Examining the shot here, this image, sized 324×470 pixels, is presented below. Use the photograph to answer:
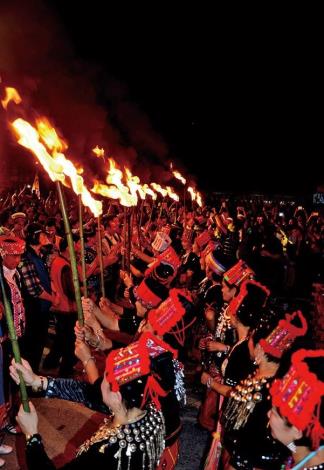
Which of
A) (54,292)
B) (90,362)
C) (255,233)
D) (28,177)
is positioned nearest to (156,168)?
(28,177)

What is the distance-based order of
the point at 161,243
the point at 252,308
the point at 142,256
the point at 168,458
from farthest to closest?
the point at 142,256 → the point at 161,243 → the point at 252,308 → the point at 168,458

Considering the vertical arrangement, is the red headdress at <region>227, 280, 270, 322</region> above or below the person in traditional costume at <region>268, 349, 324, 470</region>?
above

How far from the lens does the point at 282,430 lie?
231 cm

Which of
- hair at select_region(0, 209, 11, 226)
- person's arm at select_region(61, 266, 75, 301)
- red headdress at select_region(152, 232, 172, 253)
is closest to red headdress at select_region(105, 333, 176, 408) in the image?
person's arm at select_region(61, 266, 75, 301)

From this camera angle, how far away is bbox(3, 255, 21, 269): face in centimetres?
521

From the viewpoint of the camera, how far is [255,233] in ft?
43.8

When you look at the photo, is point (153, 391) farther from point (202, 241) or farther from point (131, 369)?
point (202, 241)

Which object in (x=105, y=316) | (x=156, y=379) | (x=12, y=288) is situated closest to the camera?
(x=156, y=379)

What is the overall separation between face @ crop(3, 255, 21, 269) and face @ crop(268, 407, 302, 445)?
12.4 feet

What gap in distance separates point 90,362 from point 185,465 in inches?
90.9

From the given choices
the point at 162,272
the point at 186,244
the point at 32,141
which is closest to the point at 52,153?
the point at 32,141

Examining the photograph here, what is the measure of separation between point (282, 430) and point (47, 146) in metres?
2.55

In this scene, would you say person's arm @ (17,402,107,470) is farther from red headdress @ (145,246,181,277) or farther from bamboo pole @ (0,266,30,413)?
red headdress @ (145,246,181,277)

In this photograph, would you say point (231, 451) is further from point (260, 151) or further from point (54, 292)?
point (260, 151)
